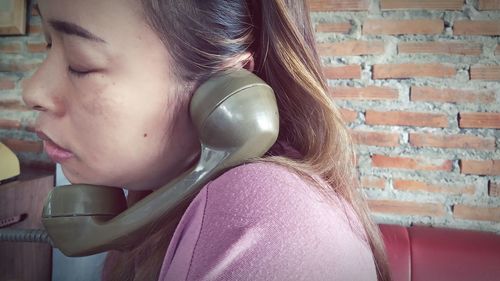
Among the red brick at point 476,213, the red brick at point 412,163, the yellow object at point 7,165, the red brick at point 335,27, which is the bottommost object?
the yellow object at point 7,165

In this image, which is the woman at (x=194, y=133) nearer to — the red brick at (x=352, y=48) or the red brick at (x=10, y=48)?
the red brick at (x=352, y=48)

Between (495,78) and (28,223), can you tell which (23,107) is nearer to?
(28,223)

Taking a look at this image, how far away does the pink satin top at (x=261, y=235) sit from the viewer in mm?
276

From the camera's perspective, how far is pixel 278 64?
18.7 inches

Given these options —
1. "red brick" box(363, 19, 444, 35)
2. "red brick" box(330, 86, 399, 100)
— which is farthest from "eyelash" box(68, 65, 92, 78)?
"red brick" box(363, 19, 444, 35)

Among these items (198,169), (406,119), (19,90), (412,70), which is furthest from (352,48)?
(19,90)

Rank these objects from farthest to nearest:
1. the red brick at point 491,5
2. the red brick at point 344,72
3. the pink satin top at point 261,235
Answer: the red brick at point 344,72 → the red brick at point 491,5 → the pink satin top at point 261,235

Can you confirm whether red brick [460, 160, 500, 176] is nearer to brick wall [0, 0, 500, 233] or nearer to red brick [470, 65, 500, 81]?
brick wall [0, 0, 500, 233]

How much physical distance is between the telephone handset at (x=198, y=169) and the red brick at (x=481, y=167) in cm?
111

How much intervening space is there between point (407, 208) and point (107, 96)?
1212mm

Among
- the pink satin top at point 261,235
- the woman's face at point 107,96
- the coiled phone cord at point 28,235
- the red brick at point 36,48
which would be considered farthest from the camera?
the red brick at point 36,48

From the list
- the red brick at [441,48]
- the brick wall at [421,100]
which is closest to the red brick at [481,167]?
the brick wall at [421,100]

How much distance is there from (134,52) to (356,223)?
333 mm

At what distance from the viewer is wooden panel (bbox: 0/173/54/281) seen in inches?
45.2
